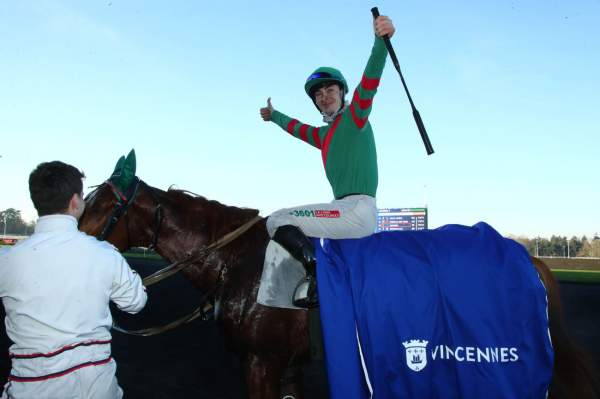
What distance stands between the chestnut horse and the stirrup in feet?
0.42

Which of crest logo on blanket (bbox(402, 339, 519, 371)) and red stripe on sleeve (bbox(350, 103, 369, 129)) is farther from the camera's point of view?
red stripe on sleeve (bbox(350, 103, 369, 129))

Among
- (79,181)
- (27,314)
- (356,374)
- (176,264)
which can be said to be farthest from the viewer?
(176,264)

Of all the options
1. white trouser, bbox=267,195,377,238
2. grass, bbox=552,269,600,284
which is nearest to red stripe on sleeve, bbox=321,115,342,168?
white trouser, bbox=267,195,377,238

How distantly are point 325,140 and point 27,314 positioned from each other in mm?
2312

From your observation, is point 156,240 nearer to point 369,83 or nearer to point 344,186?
point 344,186

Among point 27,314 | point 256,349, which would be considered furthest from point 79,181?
point 256,349

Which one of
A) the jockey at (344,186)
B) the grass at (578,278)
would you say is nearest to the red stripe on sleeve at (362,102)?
the jockey at (344,186)

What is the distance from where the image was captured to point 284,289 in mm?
2912

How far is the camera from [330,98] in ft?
11.3

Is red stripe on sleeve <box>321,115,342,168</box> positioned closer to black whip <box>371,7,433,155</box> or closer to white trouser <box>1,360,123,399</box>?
black whip <box>371,7,433,155</box>

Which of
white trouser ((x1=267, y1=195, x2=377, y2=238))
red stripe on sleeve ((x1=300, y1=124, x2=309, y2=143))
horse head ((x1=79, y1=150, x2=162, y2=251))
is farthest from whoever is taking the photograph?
red stripe on sleeve ((x1=300, y1=124, x2=309, y2=143))

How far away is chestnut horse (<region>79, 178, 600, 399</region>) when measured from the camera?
2.82 m

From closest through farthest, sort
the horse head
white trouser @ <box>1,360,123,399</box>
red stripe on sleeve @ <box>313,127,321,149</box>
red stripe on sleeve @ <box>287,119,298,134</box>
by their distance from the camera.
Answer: white trouser @ <box>1,360,123,399</box>, the horse head, red stripe on sleeve @ <box>313,127,321,149</box>, red stripe on sleeve @ <box>287,119,298,134</box>

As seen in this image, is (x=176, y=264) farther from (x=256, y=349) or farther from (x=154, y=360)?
(x=154, y=360)
